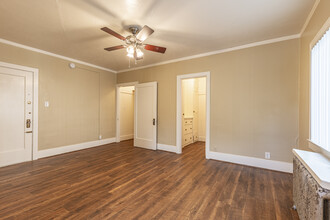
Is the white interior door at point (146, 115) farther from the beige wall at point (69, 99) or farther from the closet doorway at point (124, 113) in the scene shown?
the beige wall at point (69, 99)

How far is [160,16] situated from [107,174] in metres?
2.98

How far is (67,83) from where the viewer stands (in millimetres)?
4371

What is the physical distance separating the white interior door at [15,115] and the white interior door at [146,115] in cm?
276

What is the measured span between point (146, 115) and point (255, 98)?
122 inches

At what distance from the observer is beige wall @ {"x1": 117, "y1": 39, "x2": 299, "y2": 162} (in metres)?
3.00

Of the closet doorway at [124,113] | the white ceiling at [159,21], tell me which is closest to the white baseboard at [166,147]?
the closet doorway at [124,113]

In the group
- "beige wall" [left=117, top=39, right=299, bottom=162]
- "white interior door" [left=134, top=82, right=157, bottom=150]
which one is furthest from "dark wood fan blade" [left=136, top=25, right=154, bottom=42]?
"white interior door" [left=134, top=82, right=157, bottom=150]

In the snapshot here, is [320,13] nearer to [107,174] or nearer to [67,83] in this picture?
[107,174]

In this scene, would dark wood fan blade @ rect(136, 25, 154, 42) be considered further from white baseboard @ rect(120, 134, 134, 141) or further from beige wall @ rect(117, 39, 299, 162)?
white baseboard @ rect(120, 134, 134, 141)

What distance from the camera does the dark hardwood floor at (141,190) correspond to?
1850 millimetres

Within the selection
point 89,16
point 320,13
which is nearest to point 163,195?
point 89,16

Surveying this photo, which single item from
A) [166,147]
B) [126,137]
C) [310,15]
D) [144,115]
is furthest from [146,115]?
[310,15]

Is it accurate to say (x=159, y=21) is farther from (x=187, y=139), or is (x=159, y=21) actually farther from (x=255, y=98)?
(x=187, y=139)

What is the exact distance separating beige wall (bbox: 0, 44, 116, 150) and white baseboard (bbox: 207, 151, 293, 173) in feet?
12.4
